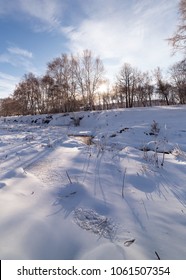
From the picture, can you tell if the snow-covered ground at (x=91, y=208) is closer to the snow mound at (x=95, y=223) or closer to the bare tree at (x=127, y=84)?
the snow mound at (x=95, y=223)

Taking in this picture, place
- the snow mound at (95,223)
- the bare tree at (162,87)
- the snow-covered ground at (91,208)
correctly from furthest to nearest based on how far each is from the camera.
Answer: the bare tree at (162,87)
the snow mound at (95,223)
the snow-covered ground at (91,208)

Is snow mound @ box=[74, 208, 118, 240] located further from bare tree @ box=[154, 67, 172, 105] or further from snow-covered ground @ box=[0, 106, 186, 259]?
bare tree @ box=[154, 67, 172, 105]

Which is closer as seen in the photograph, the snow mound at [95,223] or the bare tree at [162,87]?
the snow mound at [95,223]

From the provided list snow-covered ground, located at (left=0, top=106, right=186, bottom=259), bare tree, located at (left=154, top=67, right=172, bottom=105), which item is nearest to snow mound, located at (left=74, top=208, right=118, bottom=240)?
snow-covered ground, located at (left=0, top=106, right=186, bottom=259)

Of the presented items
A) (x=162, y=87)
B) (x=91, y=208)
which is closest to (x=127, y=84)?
(x=162, y=87)

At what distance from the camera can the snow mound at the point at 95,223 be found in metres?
2.22

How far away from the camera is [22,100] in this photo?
58.0m

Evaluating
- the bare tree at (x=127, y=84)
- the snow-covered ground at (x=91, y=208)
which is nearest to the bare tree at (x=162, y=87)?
the bare tree at (x=127, y=84)

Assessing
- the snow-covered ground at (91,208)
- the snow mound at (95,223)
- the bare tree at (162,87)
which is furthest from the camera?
the bare tree at (162,87)

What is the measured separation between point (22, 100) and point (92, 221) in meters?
59.1

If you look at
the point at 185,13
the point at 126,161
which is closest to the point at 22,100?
the point at 185,13

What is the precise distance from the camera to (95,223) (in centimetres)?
239
